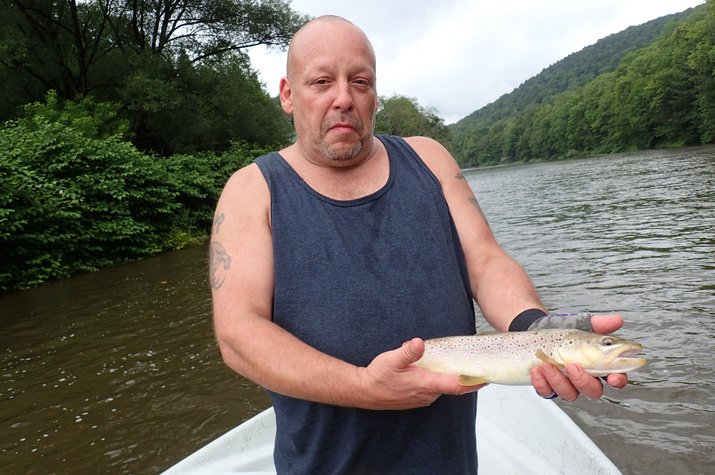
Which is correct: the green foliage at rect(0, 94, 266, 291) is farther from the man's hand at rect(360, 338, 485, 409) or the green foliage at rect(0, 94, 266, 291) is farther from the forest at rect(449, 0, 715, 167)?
the forest at rect(449, 0, 715, 167)

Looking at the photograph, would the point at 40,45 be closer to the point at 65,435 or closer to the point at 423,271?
the point at 65,435

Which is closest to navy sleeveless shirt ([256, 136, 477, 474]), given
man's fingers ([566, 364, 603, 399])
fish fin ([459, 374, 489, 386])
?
fish fin ([459, 374, 489, 386])

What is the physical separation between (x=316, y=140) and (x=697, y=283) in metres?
7.98

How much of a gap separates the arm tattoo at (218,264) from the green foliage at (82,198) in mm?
11315

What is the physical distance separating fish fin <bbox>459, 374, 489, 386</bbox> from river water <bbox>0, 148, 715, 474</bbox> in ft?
10.4

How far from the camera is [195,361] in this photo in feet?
23.0

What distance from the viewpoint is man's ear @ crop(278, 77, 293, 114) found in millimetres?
2105

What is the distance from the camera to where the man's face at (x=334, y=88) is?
1918 millimetres

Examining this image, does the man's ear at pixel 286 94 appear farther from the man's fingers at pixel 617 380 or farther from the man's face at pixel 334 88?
the man's fingers at pixel 617 380

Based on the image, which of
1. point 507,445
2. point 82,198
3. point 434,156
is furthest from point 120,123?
point 434,156

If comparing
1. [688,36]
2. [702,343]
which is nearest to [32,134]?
[702,343]

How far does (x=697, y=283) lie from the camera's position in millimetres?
7801

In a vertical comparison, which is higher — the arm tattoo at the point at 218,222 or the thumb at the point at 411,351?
the arm tattoo at the point at 218,222

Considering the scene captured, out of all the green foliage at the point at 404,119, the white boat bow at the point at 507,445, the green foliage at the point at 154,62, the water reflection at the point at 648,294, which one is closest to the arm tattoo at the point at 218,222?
→ the white boat bow at the point at 507,445
